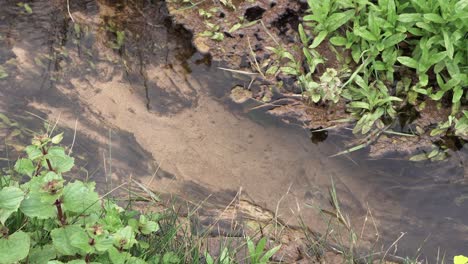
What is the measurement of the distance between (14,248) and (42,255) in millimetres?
223

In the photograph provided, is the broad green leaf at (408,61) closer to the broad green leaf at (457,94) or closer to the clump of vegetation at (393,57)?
the clump of vegetation at (393,57)

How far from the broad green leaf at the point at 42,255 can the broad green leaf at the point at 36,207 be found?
205 mm

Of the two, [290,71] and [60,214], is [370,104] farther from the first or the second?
[60,214]

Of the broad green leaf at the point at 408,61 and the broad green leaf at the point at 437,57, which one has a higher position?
the broad green leaf at the point at 437,57

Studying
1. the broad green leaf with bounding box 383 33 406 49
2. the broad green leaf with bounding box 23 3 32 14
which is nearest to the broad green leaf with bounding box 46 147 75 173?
the broad green leaf with bounding box 383 33 406 49

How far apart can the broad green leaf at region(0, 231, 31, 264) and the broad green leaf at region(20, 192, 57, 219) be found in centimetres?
7

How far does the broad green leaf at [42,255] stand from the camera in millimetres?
1932

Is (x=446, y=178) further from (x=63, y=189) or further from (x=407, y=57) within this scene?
(x=63, y=189)

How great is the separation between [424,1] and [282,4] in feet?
3.54

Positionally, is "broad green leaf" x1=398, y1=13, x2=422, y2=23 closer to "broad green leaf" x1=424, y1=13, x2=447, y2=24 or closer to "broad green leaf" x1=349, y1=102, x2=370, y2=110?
"broad green leaf" x1=424, y1=13, x2=447, y2=24

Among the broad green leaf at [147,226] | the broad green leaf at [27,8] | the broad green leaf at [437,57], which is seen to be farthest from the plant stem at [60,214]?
the broad green leaf at [27,8]

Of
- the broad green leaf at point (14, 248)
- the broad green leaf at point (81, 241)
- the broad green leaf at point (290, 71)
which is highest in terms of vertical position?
the broad green leaf at point (14, 248)

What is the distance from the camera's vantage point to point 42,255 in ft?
6.37

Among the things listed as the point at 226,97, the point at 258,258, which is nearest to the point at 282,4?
the point at 226,97
